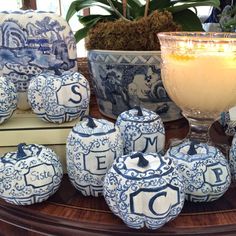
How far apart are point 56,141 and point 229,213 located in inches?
8.2

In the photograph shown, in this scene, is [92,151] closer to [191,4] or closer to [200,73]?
[200,73]

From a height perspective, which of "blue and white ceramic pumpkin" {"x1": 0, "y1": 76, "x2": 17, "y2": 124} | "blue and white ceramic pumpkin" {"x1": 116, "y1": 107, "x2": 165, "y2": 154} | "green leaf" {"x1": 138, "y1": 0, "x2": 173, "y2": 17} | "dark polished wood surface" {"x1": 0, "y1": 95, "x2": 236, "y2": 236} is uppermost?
"green leaf" {"x1": 138, "y1": 0, "x2": 173, "y2": 17}

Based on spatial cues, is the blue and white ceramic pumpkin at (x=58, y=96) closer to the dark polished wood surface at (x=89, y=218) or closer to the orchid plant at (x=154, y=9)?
the dark polished wood surface at (x=89, y=218)

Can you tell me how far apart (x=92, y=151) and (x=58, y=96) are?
10cm

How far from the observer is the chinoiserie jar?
1.71ft

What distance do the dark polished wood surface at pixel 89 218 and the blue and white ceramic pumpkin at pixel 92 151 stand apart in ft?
0.08

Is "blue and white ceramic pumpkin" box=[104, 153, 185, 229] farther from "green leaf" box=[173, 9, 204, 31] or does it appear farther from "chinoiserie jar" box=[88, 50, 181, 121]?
"green leaf" box=[173, 9, 204, 31]

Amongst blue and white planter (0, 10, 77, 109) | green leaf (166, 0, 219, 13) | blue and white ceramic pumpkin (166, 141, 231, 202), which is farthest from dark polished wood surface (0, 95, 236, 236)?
green leaf (166, 0, 219, 13)

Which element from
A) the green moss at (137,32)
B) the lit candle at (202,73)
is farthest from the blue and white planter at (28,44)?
the lit candle at (202,73)

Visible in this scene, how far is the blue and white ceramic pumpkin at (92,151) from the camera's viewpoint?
35 centimetres

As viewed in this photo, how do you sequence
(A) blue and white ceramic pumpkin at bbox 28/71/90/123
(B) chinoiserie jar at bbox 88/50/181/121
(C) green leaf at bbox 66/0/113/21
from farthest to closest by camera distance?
(C) green leaf at bbox 66/0/113/21 < (B) chinoiserie jar at bbox 88/50/181/121 < (A) blue and white ceramic pumpkin at bbox 28/71/90/123

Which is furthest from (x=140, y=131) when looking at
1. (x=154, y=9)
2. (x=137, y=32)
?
(x=154, y=9)

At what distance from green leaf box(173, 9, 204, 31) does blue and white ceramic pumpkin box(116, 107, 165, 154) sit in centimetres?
27

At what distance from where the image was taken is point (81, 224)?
337 millimetres
